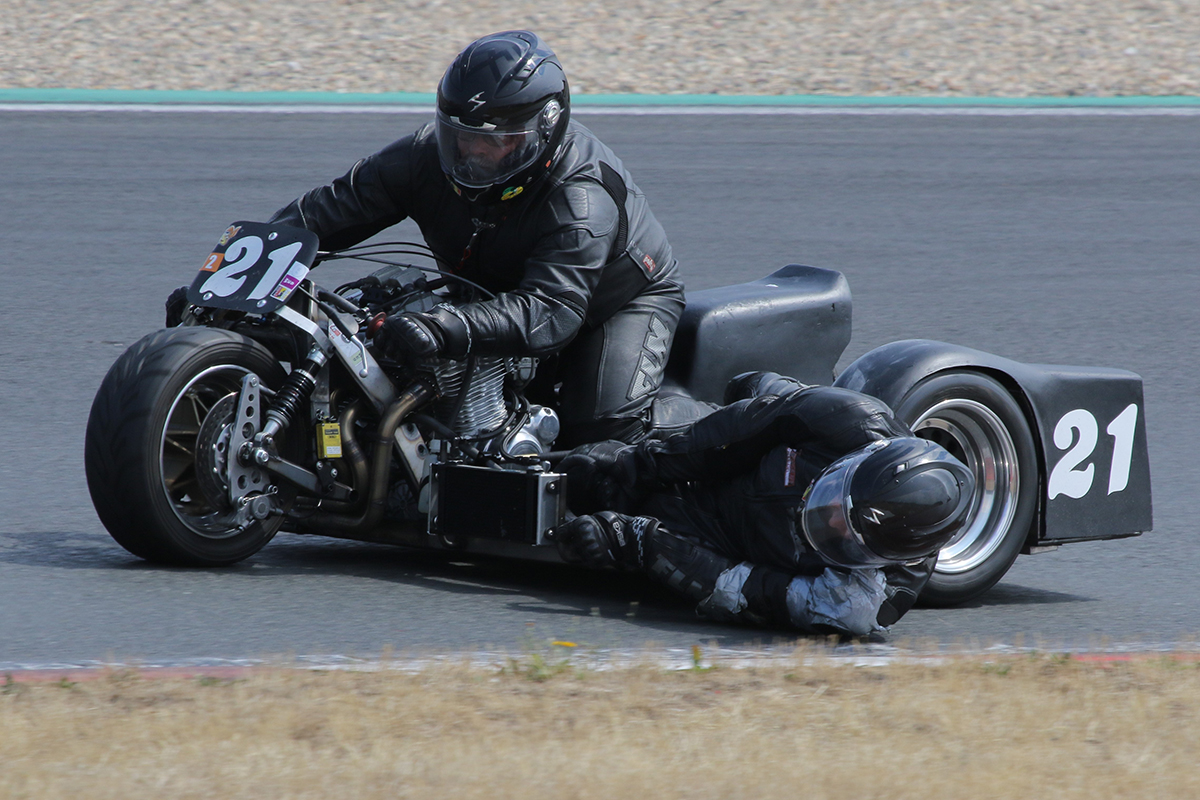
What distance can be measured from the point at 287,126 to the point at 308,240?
335 inches

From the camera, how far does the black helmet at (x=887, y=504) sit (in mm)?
5055

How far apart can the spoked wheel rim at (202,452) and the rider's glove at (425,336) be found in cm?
46

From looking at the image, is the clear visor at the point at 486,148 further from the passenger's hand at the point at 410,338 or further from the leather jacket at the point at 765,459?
the leather jacket at the point at 765,459

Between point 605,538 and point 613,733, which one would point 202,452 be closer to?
point 605,538

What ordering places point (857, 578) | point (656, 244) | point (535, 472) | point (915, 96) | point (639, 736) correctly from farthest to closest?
point (915, 96), point (656, 244), point (535, 472), point (857, 578), point (639, 736)

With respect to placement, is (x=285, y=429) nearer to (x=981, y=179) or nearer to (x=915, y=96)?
(x=981, y=179)

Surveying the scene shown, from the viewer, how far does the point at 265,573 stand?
584 centimetres

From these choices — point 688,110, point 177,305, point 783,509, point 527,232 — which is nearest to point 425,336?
point 527,232

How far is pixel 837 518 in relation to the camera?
5.16 metres

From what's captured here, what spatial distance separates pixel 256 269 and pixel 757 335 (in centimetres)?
182

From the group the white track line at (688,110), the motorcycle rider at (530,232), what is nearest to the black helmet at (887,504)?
the motorcycle rider at (530,232)

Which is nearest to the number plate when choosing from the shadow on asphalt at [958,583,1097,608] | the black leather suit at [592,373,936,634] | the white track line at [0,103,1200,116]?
the black leather suit at [592,373,936,634]

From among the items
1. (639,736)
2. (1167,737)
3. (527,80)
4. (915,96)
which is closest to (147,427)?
(527,80)

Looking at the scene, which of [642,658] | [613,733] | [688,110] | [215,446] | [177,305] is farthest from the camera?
[688,110]
